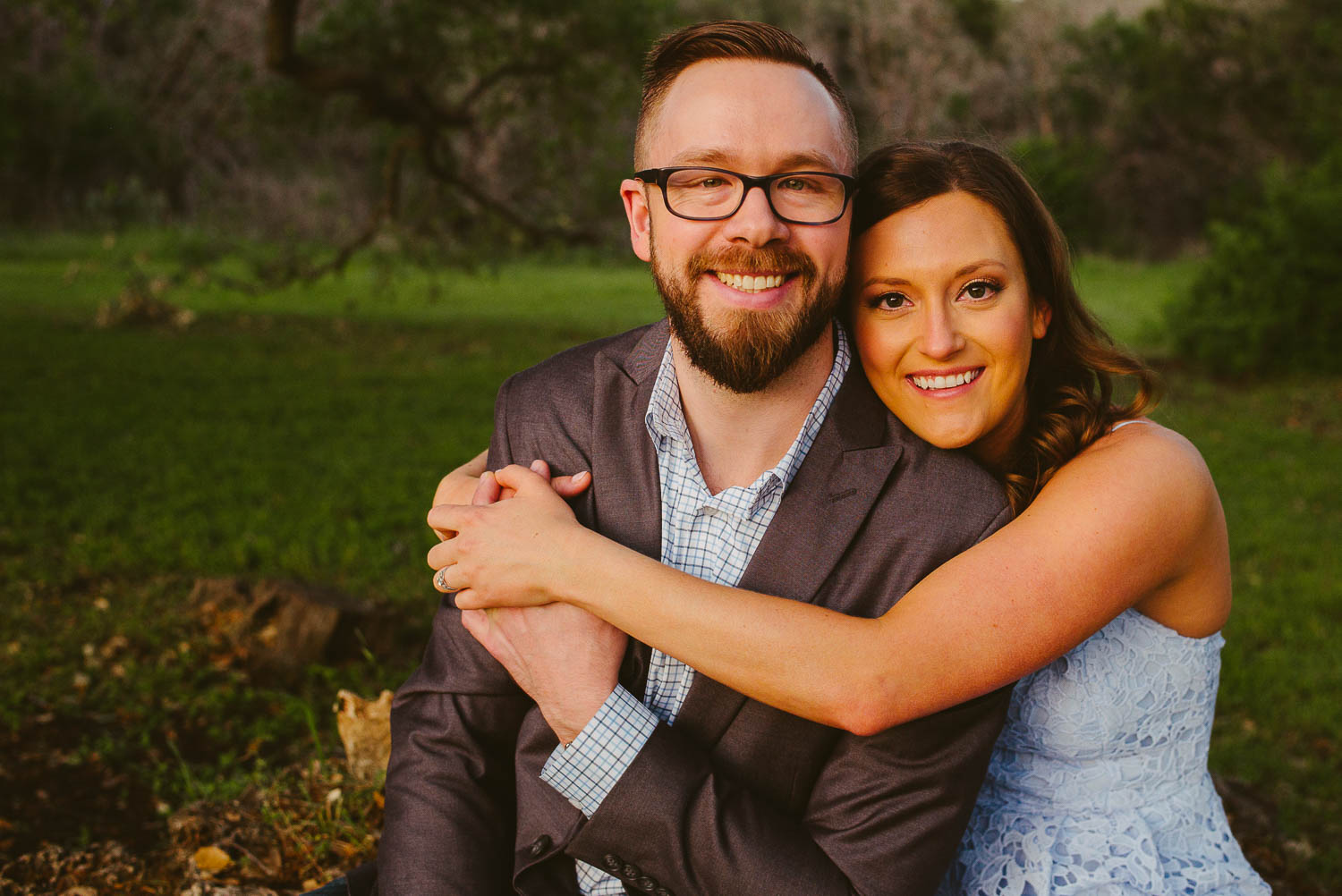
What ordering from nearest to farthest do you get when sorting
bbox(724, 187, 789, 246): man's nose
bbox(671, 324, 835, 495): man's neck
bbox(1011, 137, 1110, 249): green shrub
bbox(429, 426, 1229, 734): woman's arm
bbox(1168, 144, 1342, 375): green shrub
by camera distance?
bbox(429, 426, 1229, 734): woman's arm < bbox(724, 187, 789, 246): man's nose < bbox(671, 324, 835, 495): man's neck < bbox(1168, 144, 1342, 375): green shrub < bbox(1011, 137, 1110, 249): green shrub

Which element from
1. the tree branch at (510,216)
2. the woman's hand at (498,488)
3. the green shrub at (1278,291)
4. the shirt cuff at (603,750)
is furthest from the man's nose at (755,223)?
the green shrub at (1278,291)

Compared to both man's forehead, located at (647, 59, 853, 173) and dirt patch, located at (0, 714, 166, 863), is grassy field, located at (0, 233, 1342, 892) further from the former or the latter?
man's forehead, located at (647, 59, 853, 173)

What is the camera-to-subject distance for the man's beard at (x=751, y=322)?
234 cm

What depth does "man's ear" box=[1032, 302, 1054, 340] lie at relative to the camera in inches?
105

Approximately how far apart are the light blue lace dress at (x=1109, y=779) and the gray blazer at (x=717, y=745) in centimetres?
35

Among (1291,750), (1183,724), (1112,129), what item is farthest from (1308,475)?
(1112,129)

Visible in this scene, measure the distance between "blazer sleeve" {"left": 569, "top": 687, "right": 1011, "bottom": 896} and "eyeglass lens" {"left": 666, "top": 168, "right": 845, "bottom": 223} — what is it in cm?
110

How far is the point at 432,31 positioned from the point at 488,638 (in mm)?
12767

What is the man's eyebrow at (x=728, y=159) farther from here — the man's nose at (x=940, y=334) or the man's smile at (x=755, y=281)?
the man's nose at (x=940, y=334)

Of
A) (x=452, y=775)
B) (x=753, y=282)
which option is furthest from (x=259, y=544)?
(x=753, y=282)

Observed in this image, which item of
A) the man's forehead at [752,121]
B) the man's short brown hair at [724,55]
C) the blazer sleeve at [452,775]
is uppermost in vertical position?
the man's short brown hair at [724,55]

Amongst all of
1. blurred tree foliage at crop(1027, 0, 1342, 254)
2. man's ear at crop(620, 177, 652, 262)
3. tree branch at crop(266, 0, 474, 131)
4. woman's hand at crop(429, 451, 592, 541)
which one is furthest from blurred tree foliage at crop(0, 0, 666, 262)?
blurred tree foliage at crop(1027, 0, 1342, 254)

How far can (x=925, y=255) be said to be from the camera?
242cm

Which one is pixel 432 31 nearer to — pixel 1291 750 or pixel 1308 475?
pixel 1308 475
